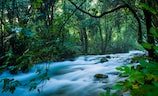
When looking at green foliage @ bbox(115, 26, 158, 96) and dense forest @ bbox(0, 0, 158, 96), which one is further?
dense forest @ bbox(0, 0, 158, 96)

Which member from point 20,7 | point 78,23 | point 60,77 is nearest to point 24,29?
point 60,77

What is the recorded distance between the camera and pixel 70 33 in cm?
1468

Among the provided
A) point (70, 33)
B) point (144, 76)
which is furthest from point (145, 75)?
point (70, 33)

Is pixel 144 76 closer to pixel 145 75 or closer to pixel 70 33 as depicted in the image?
pixel 145 75

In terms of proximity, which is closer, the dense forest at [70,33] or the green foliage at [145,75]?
the green foliage at [145,75]

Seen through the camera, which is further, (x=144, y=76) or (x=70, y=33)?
(x=70, y=33)

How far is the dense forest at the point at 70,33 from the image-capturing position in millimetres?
1031

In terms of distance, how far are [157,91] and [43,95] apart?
7.11 meters

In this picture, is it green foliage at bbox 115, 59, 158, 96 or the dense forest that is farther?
the dense forest

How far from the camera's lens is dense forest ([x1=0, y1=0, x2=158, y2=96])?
1.03 m

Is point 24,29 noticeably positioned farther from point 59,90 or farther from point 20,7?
point 20,7

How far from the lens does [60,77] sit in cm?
1053

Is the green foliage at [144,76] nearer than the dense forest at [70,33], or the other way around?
the green foliage at [144,76]

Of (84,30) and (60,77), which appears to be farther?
(84,30)
